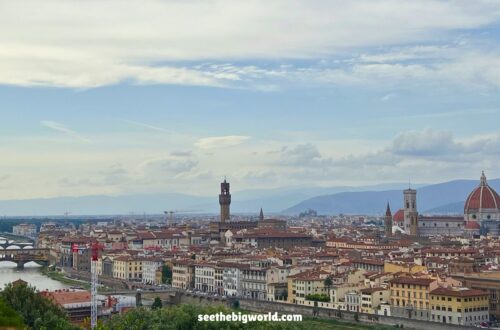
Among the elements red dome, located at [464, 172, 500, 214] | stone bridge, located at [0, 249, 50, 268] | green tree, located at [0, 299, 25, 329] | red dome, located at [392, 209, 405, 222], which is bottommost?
stone bridge, located at [0, 249, 50, 268]

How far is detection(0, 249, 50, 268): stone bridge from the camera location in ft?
293

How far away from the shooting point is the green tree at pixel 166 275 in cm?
6644

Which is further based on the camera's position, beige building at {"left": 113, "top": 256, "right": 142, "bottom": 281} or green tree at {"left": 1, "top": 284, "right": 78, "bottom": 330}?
beige building at {"left": 113, "top": 256, "right": 142, "bottom": 281}

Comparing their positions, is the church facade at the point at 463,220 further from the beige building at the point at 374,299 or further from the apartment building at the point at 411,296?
the apartment building at the point at 411,296

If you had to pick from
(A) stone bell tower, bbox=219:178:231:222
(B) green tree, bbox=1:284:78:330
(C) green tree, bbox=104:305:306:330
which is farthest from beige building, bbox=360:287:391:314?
(A) stone bell tower, bbox=219:178:231:222

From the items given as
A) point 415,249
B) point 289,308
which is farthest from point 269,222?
point 289,308

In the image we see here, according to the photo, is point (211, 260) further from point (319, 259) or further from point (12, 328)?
point (12, 328)

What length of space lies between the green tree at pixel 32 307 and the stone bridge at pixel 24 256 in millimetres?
57509

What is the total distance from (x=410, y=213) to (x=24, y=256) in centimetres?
4377

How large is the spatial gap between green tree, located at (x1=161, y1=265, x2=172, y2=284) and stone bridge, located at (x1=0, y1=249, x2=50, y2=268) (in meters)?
26.3

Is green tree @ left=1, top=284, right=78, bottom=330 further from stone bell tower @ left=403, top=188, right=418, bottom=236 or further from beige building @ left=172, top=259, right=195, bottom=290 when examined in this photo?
stone bell tower @ left=403, top=188, right=418, bottom=236

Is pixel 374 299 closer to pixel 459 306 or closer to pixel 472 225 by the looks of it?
pixel 459 306

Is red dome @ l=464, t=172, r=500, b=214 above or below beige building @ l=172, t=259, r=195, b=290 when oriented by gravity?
above

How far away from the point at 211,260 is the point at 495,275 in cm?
2345
